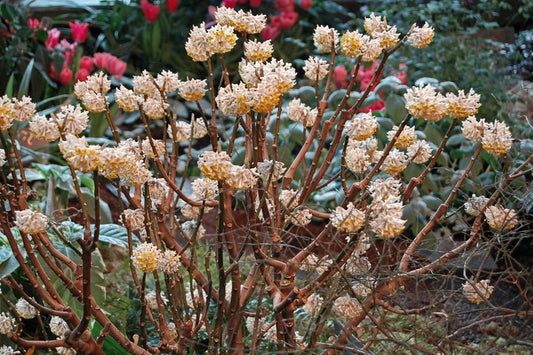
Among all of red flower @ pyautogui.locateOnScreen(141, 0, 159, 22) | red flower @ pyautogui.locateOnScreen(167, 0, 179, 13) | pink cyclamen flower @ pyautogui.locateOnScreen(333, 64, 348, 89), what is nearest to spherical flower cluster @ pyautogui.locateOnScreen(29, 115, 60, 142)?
pink cyclamen flower @ pyautogui.locateOnScreen(333, 64, 348, 89)

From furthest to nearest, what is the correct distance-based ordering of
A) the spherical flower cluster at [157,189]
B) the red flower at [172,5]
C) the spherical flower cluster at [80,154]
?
the red flower at [172,5]
the spherical flower cluster at [157,189]
the spherical flower cluster at [80,154]

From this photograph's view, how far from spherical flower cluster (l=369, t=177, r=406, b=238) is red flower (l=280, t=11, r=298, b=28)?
3409 millimetres

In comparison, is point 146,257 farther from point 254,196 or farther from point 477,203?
point 477,203

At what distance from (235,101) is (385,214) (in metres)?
0.23

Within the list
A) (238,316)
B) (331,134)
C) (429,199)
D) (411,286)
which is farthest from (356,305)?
(331,134)

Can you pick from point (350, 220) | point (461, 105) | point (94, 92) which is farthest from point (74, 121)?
point (461, 105)

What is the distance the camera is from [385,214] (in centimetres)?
80

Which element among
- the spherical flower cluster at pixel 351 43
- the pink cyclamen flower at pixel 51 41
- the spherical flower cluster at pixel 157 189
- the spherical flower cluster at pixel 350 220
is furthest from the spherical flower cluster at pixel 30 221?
the pink cyclamen flower at pixel 51 41

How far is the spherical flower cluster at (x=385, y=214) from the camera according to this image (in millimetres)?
776

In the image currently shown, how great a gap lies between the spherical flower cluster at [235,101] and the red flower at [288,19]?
10.9ft

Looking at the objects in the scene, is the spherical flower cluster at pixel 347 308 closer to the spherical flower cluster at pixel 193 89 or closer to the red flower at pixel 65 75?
the spherical flower cluster at pixel 193 89

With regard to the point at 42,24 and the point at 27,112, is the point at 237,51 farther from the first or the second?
the point at 27,112

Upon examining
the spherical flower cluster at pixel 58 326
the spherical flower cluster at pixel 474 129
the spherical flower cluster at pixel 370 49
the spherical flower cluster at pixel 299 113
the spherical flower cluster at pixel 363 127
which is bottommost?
the spherical flower cluster at pixel 58 326

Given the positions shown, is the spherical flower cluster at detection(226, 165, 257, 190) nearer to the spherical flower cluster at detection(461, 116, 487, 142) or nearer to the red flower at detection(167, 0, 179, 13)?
the spherical flower cluster at detection(461, 116, 487, 142)
